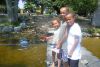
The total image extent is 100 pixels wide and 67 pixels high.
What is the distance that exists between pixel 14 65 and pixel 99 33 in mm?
11788

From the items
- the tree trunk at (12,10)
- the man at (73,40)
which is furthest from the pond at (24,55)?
the tree trunk at (12,10)

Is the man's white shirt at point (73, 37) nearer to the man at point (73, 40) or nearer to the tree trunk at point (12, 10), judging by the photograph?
the man at point (73, 40)

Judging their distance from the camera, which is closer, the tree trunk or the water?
the water

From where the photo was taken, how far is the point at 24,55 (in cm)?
1359

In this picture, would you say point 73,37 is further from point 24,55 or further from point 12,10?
point 12,10

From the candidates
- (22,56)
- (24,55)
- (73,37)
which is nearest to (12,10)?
(24,55)

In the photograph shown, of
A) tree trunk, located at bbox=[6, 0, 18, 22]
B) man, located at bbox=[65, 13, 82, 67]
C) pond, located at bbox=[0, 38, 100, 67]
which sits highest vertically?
man, located at bbox=[65, 13, 82, 67]

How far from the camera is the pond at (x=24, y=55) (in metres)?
11.8

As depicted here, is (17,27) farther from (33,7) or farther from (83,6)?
(33,7)

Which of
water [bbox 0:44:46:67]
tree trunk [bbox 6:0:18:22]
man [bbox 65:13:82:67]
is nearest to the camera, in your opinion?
man [bbox 65:13:82:67]

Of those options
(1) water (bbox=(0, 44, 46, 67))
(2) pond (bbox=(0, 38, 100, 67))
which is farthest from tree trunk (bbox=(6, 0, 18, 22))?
(1) water (bbox=(0, 44, 46, 67))

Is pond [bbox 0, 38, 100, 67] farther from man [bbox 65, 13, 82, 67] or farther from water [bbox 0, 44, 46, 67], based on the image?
man [bbox 65, 13, 82, 67]

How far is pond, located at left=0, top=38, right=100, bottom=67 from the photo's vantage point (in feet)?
38.6

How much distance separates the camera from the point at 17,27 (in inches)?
920
